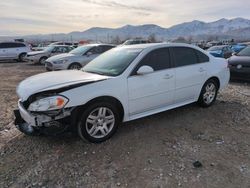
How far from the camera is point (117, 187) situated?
10.7ft

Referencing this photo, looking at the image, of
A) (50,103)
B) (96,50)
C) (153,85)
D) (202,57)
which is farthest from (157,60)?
(96,50)

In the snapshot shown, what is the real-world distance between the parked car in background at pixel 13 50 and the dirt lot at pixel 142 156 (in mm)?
16559

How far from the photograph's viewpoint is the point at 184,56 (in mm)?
5590

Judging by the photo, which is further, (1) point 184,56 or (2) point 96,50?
(2) point 96,50

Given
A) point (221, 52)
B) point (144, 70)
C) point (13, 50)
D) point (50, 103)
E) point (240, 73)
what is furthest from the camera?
point (13, 50)

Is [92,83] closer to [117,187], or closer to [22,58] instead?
[117,187]

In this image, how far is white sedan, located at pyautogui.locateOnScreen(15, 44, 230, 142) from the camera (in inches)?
155

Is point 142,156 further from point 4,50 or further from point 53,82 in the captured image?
point 4,50

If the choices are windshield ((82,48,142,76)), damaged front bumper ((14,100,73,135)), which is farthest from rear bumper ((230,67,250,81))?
damaged front bumper ((14,100,73,135))

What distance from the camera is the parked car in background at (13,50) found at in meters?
20.3

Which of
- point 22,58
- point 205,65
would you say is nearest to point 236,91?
point 205,65

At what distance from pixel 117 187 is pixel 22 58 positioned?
1945cm

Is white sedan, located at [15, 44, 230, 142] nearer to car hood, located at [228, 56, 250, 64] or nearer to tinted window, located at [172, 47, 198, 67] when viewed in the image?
tinted window, located at [172, 47, 198, 67]

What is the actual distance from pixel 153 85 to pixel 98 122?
1.25 metres
